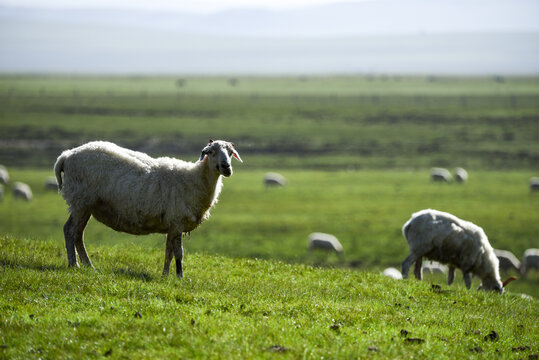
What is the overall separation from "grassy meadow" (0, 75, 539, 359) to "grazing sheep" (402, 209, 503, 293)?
4.37 feet

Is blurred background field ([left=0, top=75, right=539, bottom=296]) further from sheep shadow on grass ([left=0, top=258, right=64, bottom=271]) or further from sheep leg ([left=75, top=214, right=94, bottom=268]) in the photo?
sheep shadow on grass ([left=0, top=258, right=64, bottom=271])

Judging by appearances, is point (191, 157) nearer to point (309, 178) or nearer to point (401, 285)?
point (309, 178)

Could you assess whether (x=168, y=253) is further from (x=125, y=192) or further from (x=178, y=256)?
(x=125, y=192)

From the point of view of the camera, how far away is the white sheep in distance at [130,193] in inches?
473

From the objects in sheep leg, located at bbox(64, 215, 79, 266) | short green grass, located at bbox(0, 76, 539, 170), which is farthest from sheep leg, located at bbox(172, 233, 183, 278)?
short green grass, located at bbox(0, 76, 539, 170)

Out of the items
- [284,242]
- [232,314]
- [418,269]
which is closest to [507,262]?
[284,242]

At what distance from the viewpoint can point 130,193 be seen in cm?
1202

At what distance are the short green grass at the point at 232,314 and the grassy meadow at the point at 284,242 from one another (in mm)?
34

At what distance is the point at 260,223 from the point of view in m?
38.9

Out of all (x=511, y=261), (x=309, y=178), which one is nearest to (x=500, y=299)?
(x=511, y=261)

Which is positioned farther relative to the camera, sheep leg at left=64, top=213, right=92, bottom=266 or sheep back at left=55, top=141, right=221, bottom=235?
sheep back at left=55, top=141, right=221, bottom=235

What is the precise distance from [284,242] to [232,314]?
84.4 ft

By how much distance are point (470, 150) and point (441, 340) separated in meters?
73.8

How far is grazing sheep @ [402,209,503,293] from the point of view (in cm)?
1683
